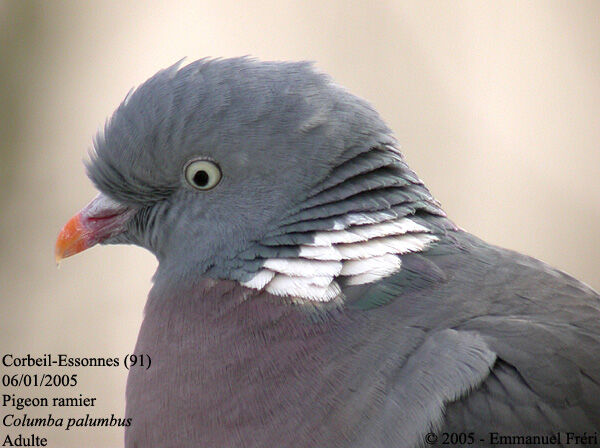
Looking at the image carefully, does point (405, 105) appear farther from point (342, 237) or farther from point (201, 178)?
point (342, 237)

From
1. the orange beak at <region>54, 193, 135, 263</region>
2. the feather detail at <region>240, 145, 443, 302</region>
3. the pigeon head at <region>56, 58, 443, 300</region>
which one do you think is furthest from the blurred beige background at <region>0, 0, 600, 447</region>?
the feather detail at <region>240, 145, 443, 302</region>

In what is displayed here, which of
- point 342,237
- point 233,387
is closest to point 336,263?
point 342,237

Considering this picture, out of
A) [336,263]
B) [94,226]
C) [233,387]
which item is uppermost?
[336,263]

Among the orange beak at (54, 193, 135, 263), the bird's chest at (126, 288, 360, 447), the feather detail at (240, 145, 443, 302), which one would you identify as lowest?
the bird's chest at (126, 288, 360, 447)

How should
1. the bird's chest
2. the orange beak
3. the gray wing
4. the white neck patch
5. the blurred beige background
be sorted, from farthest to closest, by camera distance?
1. the blurred beige background
2. the orange beak
3. the white neck patch
4. the bird's chest
5. the gray wing

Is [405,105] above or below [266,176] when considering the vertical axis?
below

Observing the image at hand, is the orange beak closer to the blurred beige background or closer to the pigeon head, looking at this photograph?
the pigeon head

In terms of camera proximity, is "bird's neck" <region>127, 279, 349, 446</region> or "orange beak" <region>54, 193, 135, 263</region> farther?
"orange beak" <region>54, 193, 135, 263</region>
